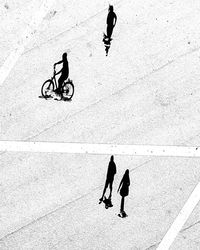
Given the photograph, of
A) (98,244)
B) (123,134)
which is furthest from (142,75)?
(98,244)

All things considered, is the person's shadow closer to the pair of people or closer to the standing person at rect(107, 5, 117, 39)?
the standing person at rect(107, 5, 117, 39)

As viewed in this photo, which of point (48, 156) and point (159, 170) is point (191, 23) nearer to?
point (159, 170)

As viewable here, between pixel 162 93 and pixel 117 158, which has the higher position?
pixel 162 93

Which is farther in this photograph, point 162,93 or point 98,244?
point 162,93

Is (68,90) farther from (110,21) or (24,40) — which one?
(110,21)

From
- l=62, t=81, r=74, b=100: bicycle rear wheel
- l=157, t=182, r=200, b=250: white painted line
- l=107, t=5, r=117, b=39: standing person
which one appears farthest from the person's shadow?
l=157, t=182, r=200, b=250: white painted line

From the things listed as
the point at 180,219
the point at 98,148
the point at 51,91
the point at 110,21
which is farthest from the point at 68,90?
the point at 180,219
